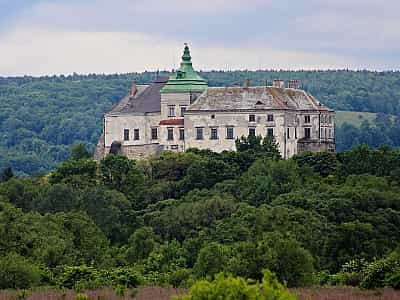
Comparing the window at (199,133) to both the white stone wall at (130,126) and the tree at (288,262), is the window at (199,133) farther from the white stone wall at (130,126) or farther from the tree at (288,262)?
the tree at (288,262)

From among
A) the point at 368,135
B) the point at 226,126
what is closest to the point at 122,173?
→ the point at 226,126

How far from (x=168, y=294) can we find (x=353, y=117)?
131 metres

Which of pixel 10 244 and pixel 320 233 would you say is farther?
pixel 320 233

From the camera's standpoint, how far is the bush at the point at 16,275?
4791cm

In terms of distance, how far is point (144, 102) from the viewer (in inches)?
3666

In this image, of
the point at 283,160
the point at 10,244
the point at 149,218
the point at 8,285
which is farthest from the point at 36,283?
the point at 283,160

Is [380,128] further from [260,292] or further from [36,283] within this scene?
[260,292]

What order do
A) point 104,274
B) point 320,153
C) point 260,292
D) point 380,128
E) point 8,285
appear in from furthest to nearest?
point 380,128 < point 320,153 < point 104,274 < point 8,285 < point 260,292

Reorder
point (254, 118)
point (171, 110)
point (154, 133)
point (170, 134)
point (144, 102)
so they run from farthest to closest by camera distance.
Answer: point (144, 102), point (154, 133), point (171, 110), point (170, 134), point (254, 118)

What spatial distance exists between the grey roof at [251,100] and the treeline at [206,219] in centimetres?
202

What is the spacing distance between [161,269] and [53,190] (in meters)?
22.3

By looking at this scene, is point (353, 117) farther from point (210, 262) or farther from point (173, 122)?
point (210, 262)

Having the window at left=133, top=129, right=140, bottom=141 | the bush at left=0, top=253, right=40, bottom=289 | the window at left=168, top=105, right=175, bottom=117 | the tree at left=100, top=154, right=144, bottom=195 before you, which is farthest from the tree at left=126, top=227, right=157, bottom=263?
the bush at left=0, top=253, right=40, bottom=289

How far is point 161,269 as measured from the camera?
203ft
